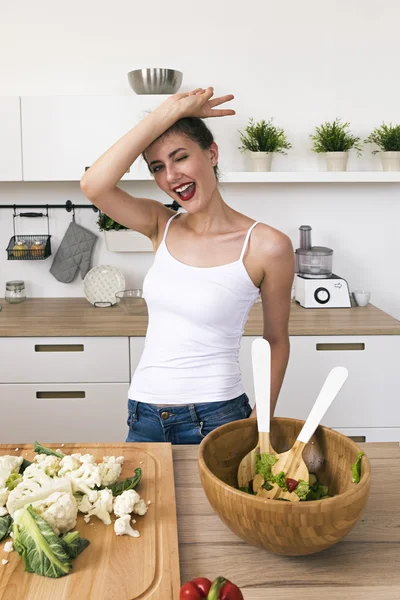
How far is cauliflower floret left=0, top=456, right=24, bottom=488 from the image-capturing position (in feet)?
3.55

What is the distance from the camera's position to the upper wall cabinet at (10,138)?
2963mm

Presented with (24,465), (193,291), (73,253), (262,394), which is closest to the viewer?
(262,394)

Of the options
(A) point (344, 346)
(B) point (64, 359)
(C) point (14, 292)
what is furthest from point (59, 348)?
(A) point (344, 346)

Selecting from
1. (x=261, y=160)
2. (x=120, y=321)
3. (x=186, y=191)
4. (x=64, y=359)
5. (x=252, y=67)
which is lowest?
(x=64, y=359)

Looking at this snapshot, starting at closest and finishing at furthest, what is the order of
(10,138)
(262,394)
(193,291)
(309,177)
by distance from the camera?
(262,394) → (193,291) → (10,138) → (309,177)

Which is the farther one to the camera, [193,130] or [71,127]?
[71,127]

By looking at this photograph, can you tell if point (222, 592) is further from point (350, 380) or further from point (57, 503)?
point (350, 380)

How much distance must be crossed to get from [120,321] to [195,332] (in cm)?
137

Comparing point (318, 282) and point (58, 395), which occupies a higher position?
point (318, 282)

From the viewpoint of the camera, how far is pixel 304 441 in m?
1.01

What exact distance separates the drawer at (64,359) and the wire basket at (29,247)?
1.95 feet

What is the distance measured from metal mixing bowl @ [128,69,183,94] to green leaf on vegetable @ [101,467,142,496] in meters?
2.27

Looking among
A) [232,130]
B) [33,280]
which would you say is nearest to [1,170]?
[33,280]

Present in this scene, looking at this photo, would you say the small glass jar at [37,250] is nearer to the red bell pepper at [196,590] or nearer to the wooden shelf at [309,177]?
the wooden shelf at [309,177]
